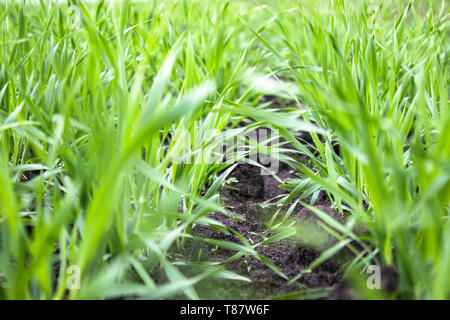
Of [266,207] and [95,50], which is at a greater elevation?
[95,50]

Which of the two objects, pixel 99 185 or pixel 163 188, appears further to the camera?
pixel 163 188

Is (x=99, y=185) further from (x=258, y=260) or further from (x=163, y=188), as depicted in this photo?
(x=258, y=260)

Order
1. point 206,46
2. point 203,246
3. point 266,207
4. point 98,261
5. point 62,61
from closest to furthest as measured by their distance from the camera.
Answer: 1. point 98,261
2. point 203,246
3. point 62,61
4. point 266,207
5. point 206,46

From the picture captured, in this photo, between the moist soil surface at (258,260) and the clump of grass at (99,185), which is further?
the moist soil surface at (258,260)

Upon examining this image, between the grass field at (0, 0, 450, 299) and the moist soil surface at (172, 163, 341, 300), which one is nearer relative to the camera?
the grass field at (0, 0, 450, 299)

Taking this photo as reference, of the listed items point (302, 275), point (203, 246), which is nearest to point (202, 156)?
point (203, 246)

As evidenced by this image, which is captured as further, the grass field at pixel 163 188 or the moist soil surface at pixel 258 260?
the moist soil surface at pixel 258 260

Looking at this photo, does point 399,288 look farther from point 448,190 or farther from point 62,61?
point 62,61

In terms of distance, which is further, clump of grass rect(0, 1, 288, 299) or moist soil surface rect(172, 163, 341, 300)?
moist soil surface rect(172, 163, 341, 300)

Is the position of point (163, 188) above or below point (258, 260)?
above

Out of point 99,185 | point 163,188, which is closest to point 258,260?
point 163,188

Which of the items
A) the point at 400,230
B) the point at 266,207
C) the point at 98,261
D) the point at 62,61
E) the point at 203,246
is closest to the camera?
the point at 400,230

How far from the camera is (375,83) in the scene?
4.07ft
